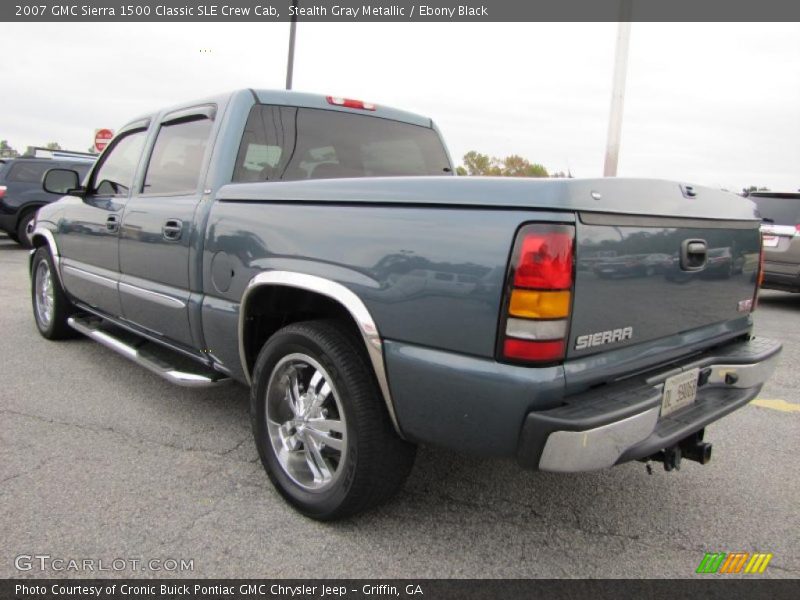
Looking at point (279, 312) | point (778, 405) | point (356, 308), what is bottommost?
point (778, 405)

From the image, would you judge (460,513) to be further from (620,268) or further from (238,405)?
(238,405)

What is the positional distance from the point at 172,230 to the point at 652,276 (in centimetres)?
236

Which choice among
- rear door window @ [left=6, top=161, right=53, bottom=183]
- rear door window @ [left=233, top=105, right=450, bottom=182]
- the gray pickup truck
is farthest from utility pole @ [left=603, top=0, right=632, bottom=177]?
rear door window @ [left=6, top=161, right=53, bottom=183]

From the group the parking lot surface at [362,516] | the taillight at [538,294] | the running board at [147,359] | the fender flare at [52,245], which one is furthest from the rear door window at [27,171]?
the taillight at [538,294]

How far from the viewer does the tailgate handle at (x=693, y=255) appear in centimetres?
230

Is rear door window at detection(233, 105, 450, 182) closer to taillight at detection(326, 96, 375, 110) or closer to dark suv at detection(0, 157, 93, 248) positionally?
taillight at detection(326, 96, 375, 110)

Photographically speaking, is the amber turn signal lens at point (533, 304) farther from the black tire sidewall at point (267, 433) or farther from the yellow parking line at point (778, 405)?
the yellow parking line at point (778, 405)

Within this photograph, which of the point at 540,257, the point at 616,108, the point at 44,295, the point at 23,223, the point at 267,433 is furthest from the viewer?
the point at 23,223

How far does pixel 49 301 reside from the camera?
17.2 feet

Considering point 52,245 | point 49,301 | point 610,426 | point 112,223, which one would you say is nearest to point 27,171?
point 49,301

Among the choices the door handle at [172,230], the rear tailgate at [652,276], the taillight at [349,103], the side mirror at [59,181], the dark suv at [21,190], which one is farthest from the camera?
the dark suv at [21,190]

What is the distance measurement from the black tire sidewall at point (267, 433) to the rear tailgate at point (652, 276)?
0.88 meters

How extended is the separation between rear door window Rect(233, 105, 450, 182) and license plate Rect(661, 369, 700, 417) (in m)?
2.07

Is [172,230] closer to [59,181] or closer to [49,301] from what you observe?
[59,181]
